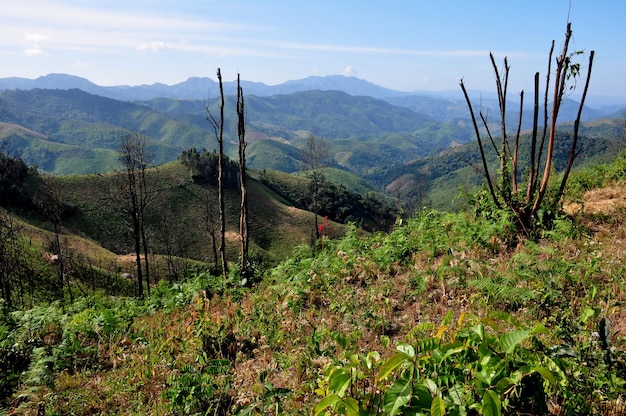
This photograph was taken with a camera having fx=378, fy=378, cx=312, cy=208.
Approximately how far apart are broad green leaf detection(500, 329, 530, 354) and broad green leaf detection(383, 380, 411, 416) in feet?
2.07

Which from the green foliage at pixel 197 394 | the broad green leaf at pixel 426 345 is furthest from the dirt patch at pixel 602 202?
the green foliage at pixel 197 394

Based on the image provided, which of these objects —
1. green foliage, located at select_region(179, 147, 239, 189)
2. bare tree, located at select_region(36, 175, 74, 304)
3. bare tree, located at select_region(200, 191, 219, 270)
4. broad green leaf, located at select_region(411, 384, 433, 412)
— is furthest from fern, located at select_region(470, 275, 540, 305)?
green foliage, located at select_region(179, 147, 239, 189)

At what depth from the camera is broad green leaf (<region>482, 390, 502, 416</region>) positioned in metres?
2.06

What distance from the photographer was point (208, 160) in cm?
9781

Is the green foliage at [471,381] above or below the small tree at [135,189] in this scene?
above

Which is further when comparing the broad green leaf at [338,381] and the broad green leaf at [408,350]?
the broad green leaf at [338,381]

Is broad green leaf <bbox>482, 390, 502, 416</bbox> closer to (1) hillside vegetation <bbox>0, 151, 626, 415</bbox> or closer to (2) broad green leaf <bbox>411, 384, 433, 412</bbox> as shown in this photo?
(1) hillside vegetation <bbox>0, 151, 626, 415</bbox>

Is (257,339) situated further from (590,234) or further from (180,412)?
(590,234)

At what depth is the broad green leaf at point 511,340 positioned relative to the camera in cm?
226

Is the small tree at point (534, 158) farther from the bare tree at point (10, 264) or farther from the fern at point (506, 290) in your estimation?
the bare tree at point (10, 264)

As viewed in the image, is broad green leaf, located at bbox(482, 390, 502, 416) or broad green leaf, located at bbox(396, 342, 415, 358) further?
broad green leaf, located at bbox(396, 342, 415, 358)

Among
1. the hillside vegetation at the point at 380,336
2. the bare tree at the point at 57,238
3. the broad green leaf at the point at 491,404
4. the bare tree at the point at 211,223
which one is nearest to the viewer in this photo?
the broad green leaf at the point at 491,404

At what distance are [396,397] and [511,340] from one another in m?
0.79

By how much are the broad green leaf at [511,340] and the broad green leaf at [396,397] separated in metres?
0.63
